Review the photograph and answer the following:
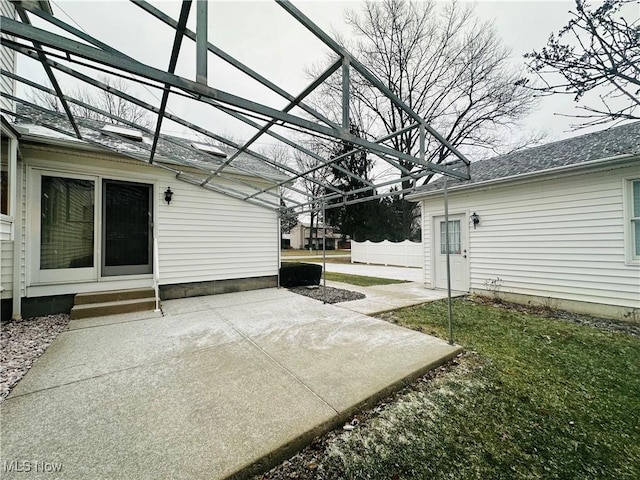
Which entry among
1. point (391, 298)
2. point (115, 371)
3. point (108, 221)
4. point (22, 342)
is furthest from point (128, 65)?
point (391, 298)

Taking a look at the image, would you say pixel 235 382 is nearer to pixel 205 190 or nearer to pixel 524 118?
pixel 205 190

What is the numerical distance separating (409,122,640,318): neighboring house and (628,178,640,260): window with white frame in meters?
0.01

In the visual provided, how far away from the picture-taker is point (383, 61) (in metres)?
14.2

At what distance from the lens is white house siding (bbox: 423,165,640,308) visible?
15.3 feet

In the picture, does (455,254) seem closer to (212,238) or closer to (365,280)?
(365,280)

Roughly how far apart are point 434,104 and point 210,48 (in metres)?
16.2

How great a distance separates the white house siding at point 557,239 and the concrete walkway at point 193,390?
3.95 metres

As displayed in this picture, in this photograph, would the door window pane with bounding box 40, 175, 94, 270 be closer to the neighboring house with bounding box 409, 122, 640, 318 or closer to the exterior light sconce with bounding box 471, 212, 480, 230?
the neighboring house with bounding box 409, 122, 640, 318

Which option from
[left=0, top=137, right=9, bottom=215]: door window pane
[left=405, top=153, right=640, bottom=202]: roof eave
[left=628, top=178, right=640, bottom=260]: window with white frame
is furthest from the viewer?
[left=628, top=178, right=640, bottom=260]: window with white frame

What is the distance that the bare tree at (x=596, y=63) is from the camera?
187cm

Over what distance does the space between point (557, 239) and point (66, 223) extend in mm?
9700

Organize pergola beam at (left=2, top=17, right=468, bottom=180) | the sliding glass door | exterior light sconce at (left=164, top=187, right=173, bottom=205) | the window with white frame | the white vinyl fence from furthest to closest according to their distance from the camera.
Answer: the white vinyl fence, exterior light sconce at (left=164, top=187, right=173, bottom=205), the sliding glass door, the window with white frame, pergola beam at (left=2, top=17, right=468, bottom=180)

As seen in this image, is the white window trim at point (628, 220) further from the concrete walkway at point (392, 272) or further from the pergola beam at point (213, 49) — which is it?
the pergola beam at point (213, 49)

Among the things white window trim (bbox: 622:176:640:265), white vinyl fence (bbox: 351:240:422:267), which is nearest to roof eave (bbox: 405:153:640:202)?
white window trim (bbox: 622:176:640:265)
